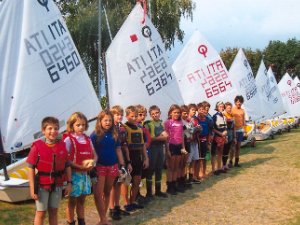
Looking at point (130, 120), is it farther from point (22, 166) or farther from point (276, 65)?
point (276, 65)

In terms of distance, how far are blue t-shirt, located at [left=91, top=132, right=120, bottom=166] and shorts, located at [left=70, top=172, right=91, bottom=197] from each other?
0.42 metres

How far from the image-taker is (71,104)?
20.9 ft

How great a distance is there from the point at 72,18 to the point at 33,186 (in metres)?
18.3

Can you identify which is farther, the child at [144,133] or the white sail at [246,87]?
the white sail at [246,87]

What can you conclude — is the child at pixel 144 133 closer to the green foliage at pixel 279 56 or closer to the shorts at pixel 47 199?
the shorts at pixel 47 199

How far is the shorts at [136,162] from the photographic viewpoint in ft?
18.5

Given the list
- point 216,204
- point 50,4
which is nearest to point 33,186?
point 216,204

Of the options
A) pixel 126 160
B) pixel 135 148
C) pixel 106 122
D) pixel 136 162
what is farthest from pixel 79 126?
pixel 136 162

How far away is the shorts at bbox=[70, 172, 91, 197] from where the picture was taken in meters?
4.57

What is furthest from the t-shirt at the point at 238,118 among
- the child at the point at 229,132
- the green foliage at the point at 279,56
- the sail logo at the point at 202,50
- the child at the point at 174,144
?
the green foliage at the point at 279,56

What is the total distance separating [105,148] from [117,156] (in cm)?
21

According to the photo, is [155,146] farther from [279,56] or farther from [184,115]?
[279,56]

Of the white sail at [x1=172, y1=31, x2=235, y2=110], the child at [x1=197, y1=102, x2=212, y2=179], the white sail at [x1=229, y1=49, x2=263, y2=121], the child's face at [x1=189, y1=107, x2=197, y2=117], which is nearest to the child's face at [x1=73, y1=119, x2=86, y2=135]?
the child's face at [x1=189, y1=107, x2=197, y2=117]

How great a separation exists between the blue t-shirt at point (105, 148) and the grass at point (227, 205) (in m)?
0.83
